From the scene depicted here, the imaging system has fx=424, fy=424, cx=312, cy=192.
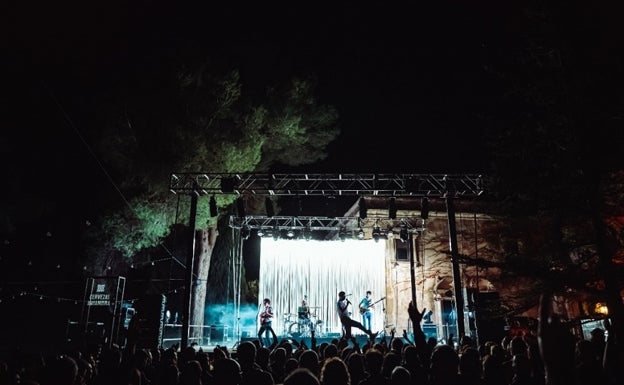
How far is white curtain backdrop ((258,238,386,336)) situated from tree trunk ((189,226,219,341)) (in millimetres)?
2515

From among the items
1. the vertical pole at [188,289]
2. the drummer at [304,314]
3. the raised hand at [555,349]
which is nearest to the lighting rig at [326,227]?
the drummer at [304,314]

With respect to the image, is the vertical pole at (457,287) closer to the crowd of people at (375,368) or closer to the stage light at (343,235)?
the crowd of people at (375,368)

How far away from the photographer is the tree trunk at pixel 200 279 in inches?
679

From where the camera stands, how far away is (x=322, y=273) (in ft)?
65.7

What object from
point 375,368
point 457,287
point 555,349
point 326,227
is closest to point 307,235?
point 326,227

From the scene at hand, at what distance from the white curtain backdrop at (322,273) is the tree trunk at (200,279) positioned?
251cm

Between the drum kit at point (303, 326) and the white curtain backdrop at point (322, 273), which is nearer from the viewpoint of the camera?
the drum kit at point (303, 326)

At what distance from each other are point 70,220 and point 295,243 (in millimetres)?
9833

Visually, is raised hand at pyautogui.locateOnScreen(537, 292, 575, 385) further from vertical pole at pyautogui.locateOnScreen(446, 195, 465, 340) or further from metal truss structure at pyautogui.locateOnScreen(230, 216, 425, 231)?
metal truss structure at pyautogui.locateOnScreen(230, 216, 425, 231)

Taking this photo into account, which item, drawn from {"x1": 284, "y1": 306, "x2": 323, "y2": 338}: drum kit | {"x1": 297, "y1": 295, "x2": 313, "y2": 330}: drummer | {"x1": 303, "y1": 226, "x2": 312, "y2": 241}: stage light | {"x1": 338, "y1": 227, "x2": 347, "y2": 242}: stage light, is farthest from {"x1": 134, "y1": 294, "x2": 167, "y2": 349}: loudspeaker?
{"x1": 338, "y1": 227, "x2": 347, "y2": 242}: stage light

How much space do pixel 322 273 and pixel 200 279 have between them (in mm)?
5614

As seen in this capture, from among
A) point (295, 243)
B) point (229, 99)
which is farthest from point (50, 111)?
point (295, 243)

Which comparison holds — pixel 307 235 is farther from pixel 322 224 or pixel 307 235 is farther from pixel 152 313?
pixel 152 313

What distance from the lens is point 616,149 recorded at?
8.41 meters
